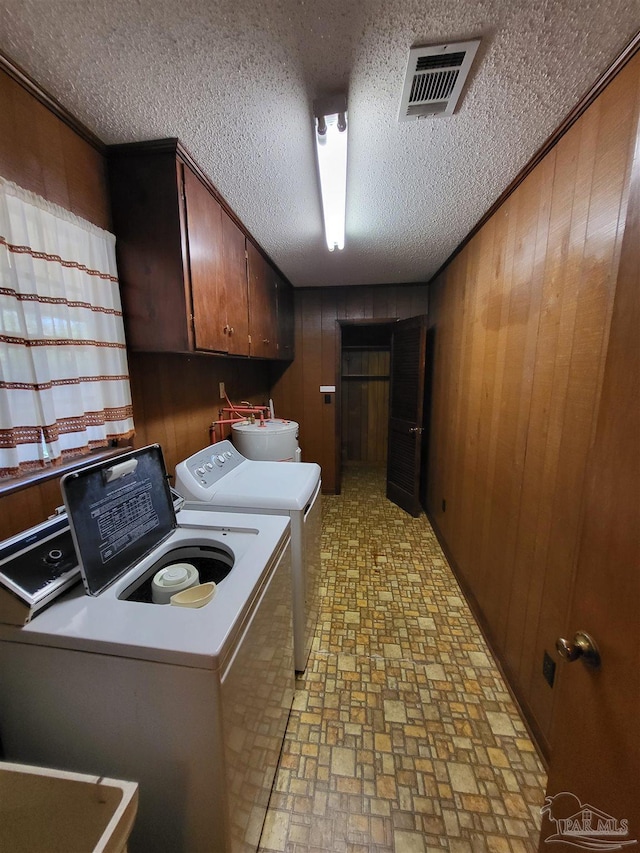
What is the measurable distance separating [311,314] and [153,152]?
2445 mm

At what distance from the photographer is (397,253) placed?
2523mm

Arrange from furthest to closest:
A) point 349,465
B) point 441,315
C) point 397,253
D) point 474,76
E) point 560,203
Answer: point 349,465, point 441,315, point 397,253, point 560,203, point 474,76

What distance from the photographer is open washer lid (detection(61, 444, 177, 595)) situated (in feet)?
2.94

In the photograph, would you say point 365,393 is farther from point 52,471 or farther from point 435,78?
point 52,471

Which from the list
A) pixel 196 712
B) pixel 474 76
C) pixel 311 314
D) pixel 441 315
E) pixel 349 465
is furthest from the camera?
pixel 349 465

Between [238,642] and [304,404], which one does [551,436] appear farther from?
[304,404]

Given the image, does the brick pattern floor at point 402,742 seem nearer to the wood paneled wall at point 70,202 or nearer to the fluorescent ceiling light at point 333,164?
the wood paneled wall at point 70,202

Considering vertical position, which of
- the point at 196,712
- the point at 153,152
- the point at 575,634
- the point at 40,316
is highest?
the point at 153,152

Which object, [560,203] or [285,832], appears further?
[560,203]

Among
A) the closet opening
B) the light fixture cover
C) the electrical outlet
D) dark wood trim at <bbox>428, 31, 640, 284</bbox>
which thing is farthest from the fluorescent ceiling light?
the closet opening

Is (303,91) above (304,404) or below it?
above

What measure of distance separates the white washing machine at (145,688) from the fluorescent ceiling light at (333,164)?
136 centimetres

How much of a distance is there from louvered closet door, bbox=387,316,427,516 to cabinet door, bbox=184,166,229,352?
6.44 ft

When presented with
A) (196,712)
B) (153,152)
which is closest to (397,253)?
(153,152)
